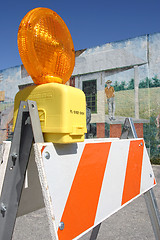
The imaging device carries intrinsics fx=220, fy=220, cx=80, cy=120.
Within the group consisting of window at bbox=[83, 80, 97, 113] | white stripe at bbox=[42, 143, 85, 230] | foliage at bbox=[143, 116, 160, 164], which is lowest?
foliage at bbox=[143, 116, 160, 164]

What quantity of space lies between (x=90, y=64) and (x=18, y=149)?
32.6ft

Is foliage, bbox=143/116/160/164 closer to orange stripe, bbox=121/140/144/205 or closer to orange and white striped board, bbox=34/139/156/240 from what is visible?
orange stripe, bbox=121/140/144/205

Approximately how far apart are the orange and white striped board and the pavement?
1.38m

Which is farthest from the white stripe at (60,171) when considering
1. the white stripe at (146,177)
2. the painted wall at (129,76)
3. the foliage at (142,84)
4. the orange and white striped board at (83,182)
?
the foliage at (142,84)

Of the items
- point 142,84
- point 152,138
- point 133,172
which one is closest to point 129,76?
point 142,84

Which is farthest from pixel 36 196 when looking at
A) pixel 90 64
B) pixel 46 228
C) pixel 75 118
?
pixel 90 64

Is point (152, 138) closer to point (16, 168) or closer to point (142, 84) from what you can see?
point (142, 84)

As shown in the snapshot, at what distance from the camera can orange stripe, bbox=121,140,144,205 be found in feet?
3.96

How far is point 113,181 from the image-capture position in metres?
1.09

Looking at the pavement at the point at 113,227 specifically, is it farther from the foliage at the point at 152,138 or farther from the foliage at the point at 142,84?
the foliage at the point at 142,84

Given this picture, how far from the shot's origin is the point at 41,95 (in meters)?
0.79

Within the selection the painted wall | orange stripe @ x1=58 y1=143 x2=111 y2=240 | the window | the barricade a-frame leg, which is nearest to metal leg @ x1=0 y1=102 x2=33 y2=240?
the barricade a-frame leg

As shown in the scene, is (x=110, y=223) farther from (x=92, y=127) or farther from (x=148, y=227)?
(x=92, y=127)

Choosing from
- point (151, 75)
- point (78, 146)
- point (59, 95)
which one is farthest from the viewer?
point (151, 75)
